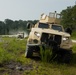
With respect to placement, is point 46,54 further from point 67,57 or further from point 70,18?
point 70,18

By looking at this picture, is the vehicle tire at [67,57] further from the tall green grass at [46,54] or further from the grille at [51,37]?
the tall green grass at [46,54]

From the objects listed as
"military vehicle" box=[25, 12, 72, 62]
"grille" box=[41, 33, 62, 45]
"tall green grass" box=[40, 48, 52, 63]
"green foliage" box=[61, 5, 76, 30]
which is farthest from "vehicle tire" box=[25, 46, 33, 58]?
"green foliage" box=[61, 5, 76, 30]

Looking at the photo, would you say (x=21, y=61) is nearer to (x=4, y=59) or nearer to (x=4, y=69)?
(x=4, y=59)

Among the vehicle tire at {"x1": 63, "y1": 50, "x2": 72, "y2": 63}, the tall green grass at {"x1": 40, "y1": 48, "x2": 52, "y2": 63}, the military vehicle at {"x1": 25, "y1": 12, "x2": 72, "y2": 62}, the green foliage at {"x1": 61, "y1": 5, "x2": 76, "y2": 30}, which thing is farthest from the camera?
the green foliage at {"x1": 61, "y1": 5, "x2": 76, "y2": 30}

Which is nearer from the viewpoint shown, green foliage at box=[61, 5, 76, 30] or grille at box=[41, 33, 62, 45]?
grille at box=[41, 33, 62, 45]

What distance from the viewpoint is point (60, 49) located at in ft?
47.3

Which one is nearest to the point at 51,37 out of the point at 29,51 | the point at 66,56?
the point at 66,56

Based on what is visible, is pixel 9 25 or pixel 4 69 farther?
pixel 9 25

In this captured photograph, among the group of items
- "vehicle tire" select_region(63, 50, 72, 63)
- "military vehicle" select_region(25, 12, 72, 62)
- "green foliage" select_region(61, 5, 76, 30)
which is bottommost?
"vehicle tire" select_region(63, 50, 72, 63)

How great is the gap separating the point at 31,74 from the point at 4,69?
1.23m

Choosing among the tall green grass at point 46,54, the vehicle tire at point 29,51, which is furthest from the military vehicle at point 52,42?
the tall green grass at point 46,54

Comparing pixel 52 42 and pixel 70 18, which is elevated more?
pixel 70 18

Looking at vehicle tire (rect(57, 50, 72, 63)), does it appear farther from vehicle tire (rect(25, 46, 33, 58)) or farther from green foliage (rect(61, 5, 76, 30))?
green foliage (rect(61, 5, 76, 30))

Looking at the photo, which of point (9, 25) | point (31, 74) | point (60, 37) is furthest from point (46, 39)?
point (9, 25)
